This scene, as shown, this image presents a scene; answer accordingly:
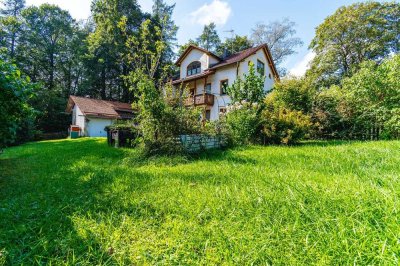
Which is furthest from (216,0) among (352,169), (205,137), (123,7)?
(123,7)

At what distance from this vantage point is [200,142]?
5.70 metres

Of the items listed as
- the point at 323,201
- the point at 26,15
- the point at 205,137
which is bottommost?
Answer: the point at 323,201

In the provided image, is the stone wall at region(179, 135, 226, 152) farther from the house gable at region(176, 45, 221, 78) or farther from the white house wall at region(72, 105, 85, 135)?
the white house wall at region(72, 105, 85, 135)

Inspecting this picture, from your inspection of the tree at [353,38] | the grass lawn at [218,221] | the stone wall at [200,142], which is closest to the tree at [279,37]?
the tree at [353,38]

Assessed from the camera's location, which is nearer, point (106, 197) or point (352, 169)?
point (106, 197)

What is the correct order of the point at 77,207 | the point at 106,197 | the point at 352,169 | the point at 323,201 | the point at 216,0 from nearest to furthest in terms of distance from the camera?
the point at 323,201
the point at 77,207
the point at 106,197
the point at 352,169
the point at 216,0

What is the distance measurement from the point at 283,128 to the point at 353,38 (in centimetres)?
1901

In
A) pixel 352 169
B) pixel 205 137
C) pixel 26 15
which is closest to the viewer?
pixel 352 169

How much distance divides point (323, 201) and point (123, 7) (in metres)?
29.5

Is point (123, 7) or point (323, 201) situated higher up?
point (123, 7)

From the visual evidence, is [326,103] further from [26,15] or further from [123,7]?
[26,15]

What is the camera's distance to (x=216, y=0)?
1103 centimetres

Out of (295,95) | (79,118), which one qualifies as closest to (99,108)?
(79,118)

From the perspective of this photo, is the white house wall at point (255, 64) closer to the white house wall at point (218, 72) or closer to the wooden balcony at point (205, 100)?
the white house wall at point (218, 72)
